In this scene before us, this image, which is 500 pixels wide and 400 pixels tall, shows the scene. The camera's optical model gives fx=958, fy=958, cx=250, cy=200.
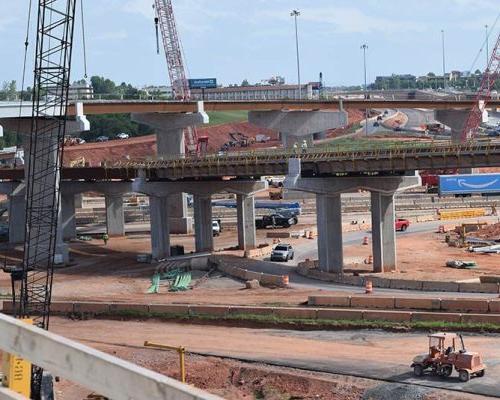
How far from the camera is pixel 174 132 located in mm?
106375

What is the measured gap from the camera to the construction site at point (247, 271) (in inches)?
1432

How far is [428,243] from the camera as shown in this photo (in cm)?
8562

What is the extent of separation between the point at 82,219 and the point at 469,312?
3283 inches

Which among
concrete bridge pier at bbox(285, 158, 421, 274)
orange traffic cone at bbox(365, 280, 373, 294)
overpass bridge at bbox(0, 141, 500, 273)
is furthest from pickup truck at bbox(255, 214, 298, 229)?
orange traffic cone at bbox(365, 280, 373, 294)

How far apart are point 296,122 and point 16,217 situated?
42272mm

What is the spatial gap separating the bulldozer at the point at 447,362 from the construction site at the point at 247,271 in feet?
0.21

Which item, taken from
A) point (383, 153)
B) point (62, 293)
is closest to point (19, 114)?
point (62, 293)

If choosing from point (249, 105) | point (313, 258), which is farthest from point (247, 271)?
point (249, 105)

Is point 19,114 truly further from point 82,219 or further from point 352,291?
point 82,219

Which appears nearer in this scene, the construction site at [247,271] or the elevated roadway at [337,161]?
the construction site at [247,271]

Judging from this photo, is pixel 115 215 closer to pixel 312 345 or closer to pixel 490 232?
pixel 490 232

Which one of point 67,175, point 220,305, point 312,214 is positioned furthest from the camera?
point 312,214

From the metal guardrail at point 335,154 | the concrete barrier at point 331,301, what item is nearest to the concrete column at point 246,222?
the metal guardrail at point 335,154

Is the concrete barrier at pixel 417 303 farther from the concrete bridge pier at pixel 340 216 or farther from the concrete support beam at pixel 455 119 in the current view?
the concrete support beam at pixel 455 119
